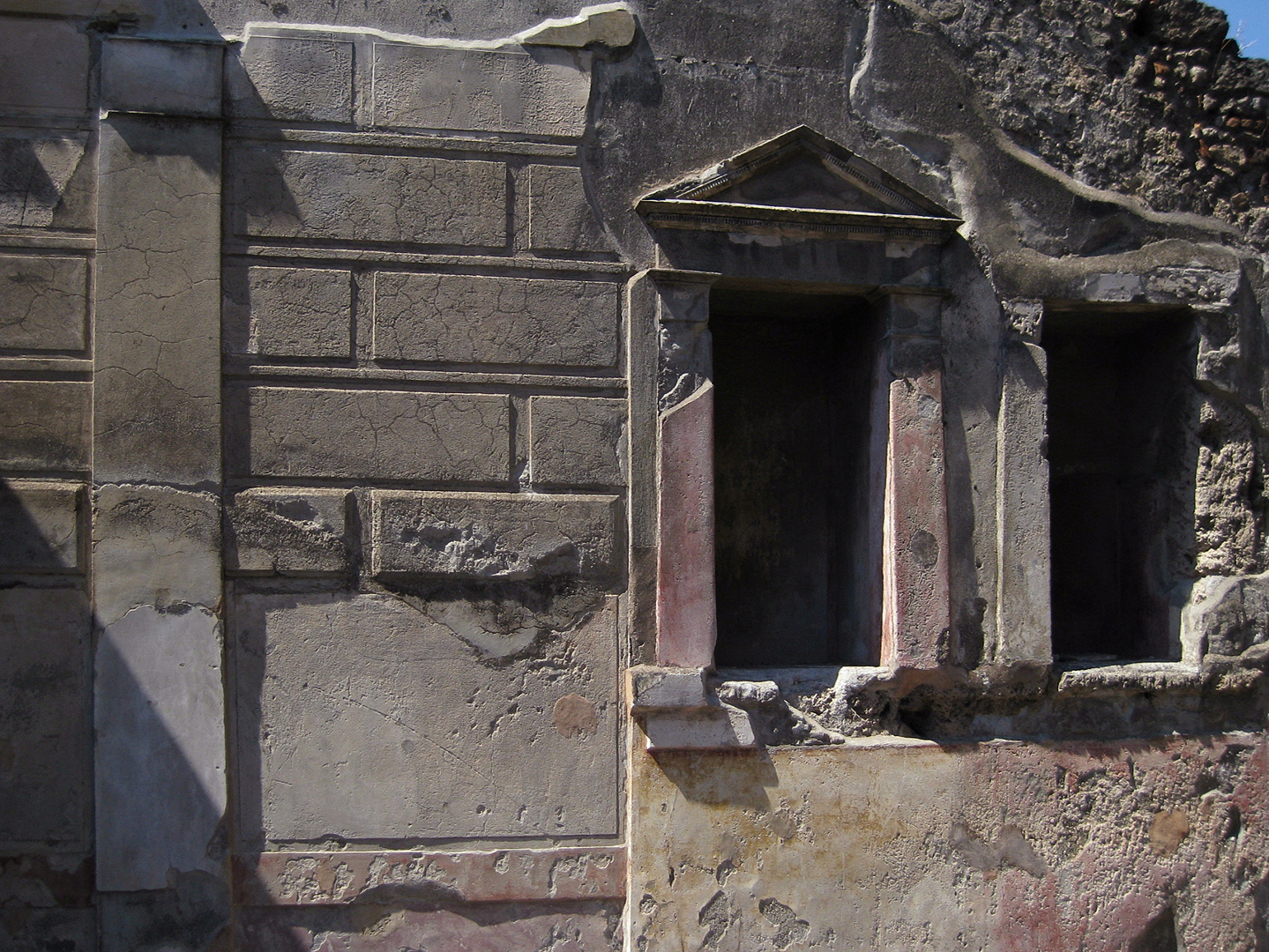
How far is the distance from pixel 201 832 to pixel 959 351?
10.1 ft

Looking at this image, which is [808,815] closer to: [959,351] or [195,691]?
[959,351]

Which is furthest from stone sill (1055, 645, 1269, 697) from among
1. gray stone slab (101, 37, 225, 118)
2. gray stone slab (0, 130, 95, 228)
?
gray stone slab (0, 130, 95, 228)

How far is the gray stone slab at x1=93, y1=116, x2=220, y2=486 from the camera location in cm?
287

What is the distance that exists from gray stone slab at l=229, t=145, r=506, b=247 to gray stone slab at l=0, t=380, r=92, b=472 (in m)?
0.81

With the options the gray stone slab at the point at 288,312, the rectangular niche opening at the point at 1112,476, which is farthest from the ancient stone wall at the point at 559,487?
the rectangular niche opening at the point at 1112,476

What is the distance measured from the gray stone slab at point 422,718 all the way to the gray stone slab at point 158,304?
584mm

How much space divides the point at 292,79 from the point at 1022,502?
9.75 feet

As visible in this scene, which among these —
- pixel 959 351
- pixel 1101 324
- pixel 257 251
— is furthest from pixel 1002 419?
pixel 257 251

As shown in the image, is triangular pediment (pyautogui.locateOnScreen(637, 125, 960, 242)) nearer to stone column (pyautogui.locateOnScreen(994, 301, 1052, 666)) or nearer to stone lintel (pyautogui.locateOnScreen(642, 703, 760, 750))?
stone column (pyautogui.locateOnScreen(994, 301, 1052, 666))

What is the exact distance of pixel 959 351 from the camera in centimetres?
323

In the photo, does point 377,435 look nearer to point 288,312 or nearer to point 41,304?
point 288,312

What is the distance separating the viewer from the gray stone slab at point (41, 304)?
2.89 m

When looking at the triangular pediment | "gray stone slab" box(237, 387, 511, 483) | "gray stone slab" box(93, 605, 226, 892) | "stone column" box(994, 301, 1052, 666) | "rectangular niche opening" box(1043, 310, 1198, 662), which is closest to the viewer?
"gray stone slab" box(93, 605, 226, 892)

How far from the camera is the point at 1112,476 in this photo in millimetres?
3775
